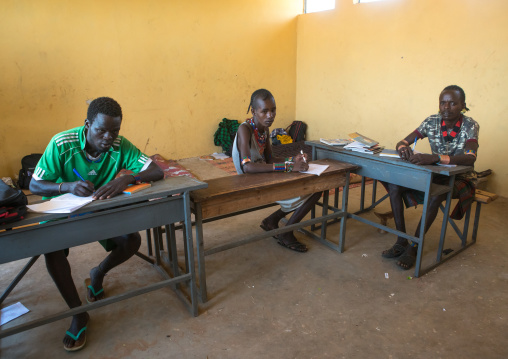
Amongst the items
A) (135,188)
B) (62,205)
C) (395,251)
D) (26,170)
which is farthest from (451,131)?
(26,170)

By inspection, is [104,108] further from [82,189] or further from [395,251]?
[395,251]

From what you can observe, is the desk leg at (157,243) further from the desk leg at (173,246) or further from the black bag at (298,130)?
the black bag at (298,130)

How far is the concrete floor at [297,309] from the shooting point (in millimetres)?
2039

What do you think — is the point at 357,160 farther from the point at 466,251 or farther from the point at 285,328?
the point at 285,328

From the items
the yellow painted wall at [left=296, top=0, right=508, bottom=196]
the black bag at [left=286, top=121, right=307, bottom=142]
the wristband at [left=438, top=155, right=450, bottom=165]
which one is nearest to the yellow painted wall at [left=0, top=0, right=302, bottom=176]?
the black bag at [left=286, top=121, right=307, bottom=142]

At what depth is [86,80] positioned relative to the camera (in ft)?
17.6

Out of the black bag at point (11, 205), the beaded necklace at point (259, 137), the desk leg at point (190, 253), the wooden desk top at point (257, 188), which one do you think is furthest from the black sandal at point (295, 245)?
the black bag at point (11, 205)

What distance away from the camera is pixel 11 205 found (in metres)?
1.65

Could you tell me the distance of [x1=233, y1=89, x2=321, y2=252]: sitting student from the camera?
275 centimetres

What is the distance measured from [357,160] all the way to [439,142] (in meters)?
0.73

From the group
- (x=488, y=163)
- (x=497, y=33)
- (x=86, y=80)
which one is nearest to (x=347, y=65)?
(x=497, y=33)

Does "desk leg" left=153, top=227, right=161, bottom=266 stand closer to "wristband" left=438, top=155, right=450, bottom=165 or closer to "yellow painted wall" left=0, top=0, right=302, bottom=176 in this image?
"wristband" left=438, top=155, right=450, bottom=165

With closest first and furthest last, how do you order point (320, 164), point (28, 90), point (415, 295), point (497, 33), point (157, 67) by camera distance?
1. point (415, 295)
2. point (320, 164)
3. point (497, 33)
4. point (28, 90)
5. point (157, 67)

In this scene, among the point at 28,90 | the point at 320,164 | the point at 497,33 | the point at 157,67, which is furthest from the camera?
the point at 157,67
